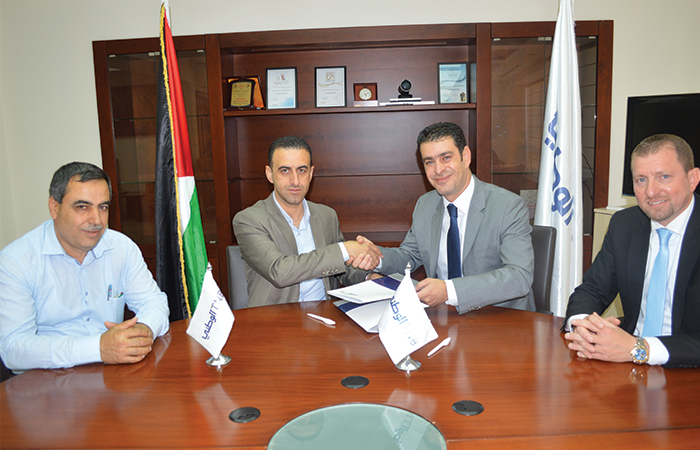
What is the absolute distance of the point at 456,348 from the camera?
1.50m

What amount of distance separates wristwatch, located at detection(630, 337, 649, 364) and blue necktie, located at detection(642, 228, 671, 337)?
53cm

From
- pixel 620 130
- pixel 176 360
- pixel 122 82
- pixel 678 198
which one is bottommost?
pixel 176 360

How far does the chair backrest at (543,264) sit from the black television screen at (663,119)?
1.18 metres

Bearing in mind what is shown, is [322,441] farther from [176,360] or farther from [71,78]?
[71,78]

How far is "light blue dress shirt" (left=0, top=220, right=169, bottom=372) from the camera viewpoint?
1.44 metres

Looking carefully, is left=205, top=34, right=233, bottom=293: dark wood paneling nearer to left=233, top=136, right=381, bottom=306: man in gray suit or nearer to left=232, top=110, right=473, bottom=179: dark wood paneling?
left=232, top=110, right=473, bottom=179: dark wood paneling

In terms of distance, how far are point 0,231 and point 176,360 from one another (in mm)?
3365

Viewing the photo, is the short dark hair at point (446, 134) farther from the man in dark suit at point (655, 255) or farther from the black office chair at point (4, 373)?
the black office chair at point (4, 373)

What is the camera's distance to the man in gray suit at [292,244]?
221cm

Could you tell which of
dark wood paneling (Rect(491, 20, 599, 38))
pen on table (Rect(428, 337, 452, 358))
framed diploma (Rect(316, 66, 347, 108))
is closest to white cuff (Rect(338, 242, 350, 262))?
pen on table (Rect(428, 337, 452, 358))

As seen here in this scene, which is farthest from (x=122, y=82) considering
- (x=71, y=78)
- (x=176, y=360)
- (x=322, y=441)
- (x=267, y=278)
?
(x=322, y=441)

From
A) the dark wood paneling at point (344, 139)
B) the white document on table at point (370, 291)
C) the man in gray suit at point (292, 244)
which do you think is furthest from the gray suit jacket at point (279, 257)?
the dark wood paneling at point (344, 139)

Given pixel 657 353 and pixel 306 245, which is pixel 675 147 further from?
pixel 306 245

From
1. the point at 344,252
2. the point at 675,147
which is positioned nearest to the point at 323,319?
the point at 344,252
